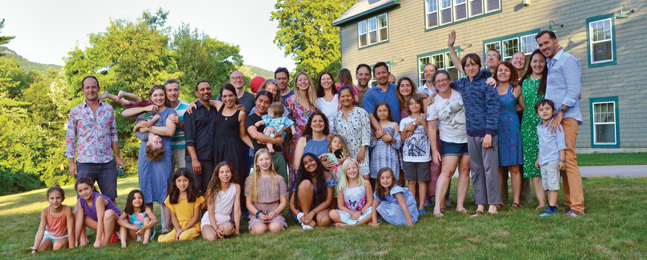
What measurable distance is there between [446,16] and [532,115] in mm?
13980

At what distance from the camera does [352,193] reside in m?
6.00

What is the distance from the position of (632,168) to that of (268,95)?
9.25 meters

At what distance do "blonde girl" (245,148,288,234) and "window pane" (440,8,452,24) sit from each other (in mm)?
15058

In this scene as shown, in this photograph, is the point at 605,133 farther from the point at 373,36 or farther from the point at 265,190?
the point at 265,190

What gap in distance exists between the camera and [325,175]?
616 centimetres

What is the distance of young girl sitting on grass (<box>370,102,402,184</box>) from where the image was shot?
636 cm

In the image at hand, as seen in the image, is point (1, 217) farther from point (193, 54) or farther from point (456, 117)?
point (193, 54)

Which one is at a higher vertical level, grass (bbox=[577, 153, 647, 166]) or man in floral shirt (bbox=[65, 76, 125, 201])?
man in floral shirt (bbox=[65, 76, 125, 201])

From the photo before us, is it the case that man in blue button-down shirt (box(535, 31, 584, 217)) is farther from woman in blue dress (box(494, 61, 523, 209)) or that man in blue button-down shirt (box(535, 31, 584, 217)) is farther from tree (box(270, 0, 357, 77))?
tree (box(270, 0, 357, 77))

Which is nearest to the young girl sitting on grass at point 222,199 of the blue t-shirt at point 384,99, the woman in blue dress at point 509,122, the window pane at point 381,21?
the blue t-shirt at point 384,99

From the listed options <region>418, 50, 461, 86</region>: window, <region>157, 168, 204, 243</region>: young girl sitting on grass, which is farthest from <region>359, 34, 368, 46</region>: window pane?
<region>157, 168, 204, 243</region>: young girl sitting on grass

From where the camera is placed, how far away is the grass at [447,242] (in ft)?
13.5

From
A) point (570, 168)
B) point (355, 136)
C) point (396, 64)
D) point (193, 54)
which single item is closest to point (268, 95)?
point (355, 136)

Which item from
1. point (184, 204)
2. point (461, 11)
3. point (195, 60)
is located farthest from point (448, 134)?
point (195, 60)
